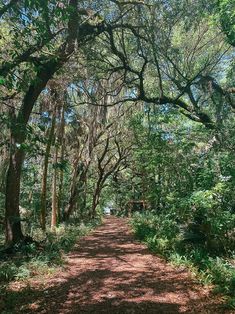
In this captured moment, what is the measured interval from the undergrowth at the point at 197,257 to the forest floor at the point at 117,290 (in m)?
0.19

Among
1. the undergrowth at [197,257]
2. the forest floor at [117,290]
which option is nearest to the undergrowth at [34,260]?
the forest floor at [117,290]

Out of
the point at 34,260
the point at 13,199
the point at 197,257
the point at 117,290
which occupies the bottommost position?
the point at 117,290

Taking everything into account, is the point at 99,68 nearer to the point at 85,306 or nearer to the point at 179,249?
the point at 179,249

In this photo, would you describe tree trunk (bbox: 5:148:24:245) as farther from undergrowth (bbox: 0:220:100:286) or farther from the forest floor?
the forest floor

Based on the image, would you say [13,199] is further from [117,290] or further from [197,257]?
[197,257]

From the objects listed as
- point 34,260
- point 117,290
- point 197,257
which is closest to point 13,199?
point 34,260

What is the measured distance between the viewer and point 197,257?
712 cm

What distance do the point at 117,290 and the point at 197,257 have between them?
1.94 m

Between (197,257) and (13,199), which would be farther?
(13,199)

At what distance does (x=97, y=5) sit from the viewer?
31.8 feet

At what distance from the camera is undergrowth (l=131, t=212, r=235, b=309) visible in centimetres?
584

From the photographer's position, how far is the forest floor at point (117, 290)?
5.21 m

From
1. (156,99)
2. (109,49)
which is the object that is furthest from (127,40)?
(156,99)

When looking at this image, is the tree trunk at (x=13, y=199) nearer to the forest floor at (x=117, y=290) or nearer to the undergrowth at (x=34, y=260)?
the undergrowth at (x=34, y=260)
